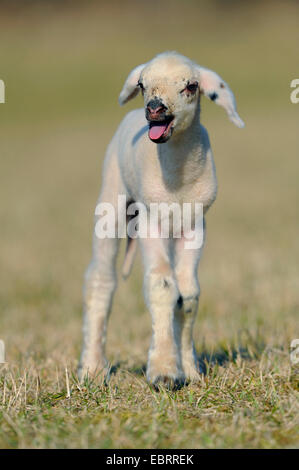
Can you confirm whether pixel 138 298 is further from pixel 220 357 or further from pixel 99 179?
pixel 99 179

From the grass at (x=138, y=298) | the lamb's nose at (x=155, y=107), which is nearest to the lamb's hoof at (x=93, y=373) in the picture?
the grass at (x=138, y=298)

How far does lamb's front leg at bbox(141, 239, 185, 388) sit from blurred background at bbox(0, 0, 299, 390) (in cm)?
101

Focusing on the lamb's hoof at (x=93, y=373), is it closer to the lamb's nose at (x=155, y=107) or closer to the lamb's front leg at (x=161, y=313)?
the lamb's front leg at (x=161, y=313)

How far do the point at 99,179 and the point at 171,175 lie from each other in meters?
19.2

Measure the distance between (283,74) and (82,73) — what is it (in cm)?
1358

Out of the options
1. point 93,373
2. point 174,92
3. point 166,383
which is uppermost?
point 174,92

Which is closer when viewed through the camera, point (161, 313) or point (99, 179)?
point (161, 313)

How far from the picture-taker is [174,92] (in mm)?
4500

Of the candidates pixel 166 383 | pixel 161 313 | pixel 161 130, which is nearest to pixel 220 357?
pixel 161 313

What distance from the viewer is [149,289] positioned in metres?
4.72

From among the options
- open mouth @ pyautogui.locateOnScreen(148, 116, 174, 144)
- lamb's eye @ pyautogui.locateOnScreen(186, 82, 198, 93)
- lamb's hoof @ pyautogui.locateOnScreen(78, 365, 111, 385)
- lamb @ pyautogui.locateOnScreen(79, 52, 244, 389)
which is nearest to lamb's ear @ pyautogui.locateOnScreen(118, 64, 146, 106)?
lamb @ pyautogui.locateOnScreen(79, 52, 244, 389)

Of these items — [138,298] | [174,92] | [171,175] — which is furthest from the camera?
[138,298]

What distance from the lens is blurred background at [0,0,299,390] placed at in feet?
25.8
